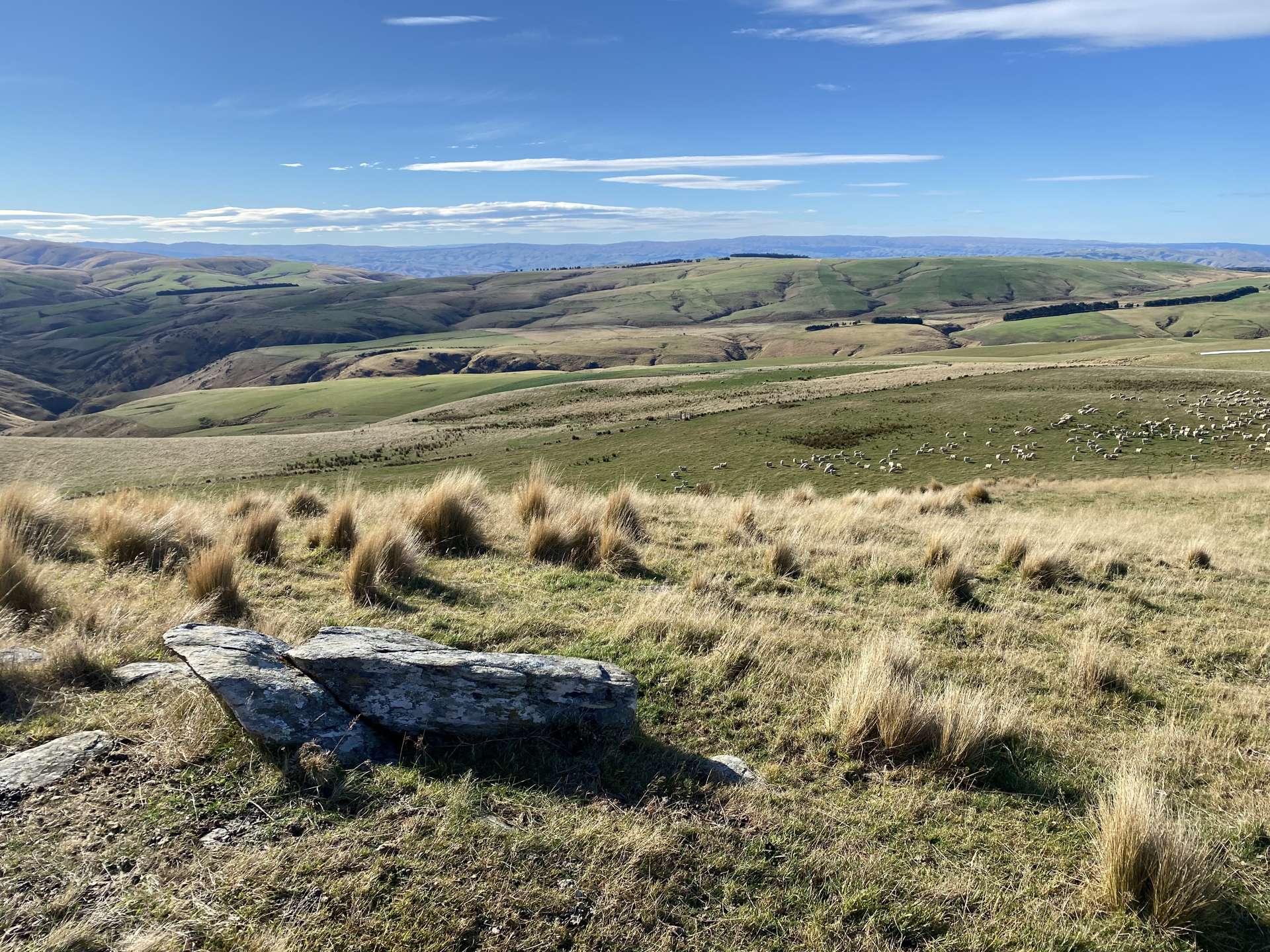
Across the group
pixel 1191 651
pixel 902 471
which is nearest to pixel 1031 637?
pixel 1191 651

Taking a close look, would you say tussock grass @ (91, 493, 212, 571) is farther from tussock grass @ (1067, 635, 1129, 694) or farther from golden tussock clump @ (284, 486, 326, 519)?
tussock grass @ (1067, 635, 1129, 694)

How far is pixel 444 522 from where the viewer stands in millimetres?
10789

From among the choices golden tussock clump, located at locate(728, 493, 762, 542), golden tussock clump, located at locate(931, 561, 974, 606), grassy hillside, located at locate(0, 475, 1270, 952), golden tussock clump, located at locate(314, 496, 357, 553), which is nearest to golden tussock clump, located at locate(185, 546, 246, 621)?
grassy hillside, located at locate(0, 475, 1270, 952)

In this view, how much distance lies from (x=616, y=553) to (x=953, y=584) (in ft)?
16.4

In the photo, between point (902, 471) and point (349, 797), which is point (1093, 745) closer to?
point (349, 797)

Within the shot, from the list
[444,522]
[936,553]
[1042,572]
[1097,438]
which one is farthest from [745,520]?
[1097,438]

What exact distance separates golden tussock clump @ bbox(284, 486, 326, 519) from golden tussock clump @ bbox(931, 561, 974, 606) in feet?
37.6

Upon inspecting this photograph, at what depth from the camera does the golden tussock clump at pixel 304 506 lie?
44.1ft

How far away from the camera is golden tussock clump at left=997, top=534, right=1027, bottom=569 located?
1071cm

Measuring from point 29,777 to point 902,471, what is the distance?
99.1 feet

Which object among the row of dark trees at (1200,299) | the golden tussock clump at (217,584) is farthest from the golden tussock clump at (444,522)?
the row of dark trees at (1200,299)

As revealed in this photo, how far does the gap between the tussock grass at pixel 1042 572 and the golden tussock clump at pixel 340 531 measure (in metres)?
10.3

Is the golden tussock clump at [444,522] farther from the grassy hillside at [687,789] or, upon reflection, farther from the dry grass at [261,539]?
the dry grass at [261,539]

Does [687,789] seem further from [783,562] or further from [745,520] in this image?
[745,520]
